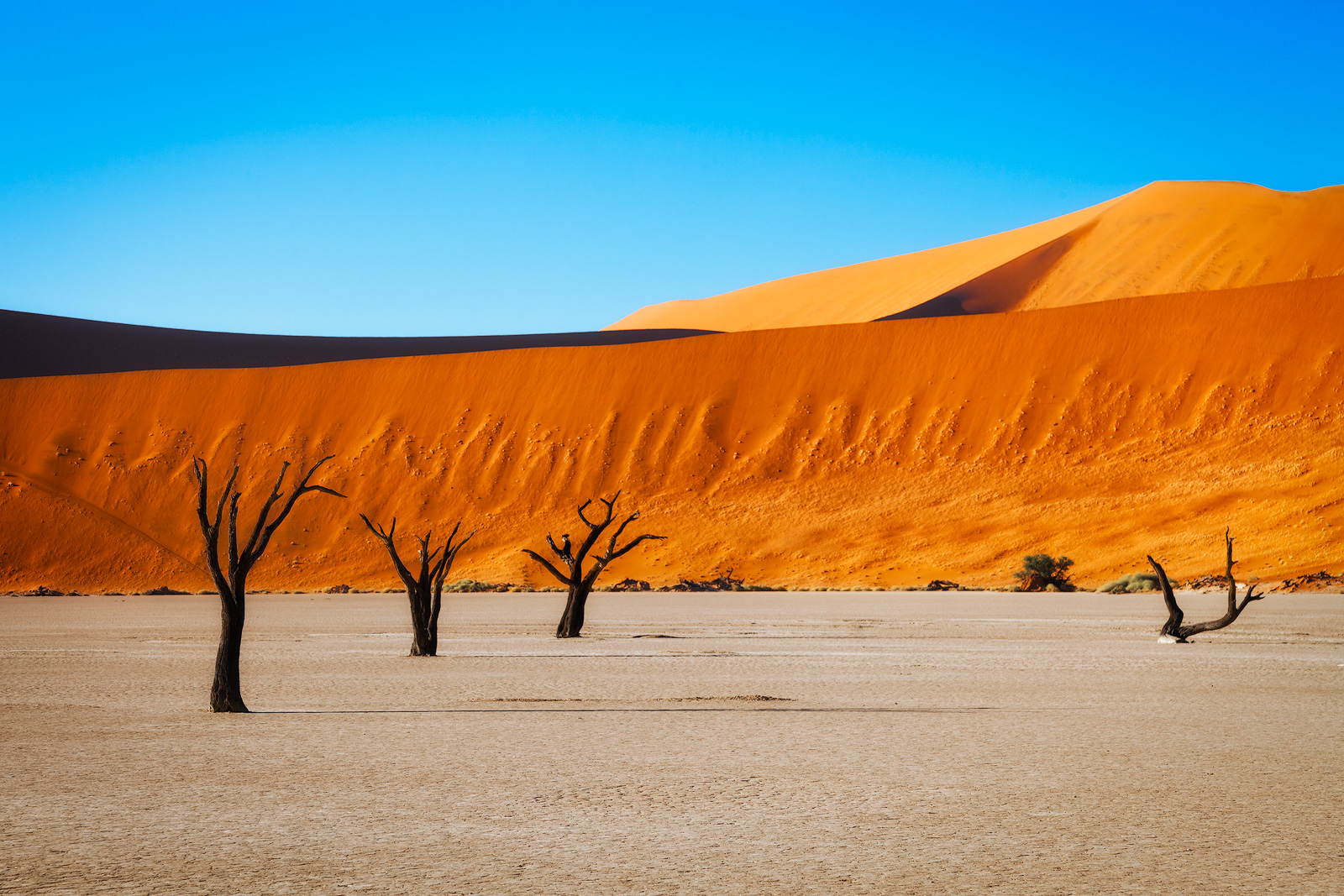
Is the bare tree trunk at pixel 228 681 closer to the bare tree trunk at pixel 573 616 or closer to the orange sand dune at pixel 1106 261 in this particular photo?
the bare tree trunk at pixel 573 616

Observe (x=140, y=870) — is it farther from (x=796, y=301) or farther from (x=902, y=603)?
(x=796, y=301)

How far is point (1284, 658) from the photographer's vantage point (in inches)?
788

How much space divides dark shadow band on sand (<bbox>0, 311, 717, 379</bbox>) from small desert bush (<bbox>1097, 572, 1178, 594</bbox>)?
141ft

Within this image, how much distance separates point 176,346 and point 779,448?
44.1 meters

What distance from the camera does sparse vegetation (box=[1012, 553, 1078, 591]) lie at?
50.0 meters

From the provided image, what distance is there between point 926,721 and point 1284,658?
1017cm

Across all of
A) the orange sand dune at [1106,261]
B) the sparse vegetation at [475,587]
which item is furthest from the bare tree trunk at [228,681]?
the orange sand dune at [1106,261]

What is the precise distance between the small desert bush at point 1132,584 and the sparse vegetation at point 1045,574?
2.56 m

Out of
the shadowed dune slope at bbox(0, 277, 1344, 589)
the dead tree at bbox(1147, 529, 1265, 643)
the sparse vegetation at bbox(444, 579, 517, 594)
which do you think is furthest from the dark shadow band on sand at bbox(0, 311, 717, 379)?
the dead tree at bbox(1147, 529, 1265, 643)

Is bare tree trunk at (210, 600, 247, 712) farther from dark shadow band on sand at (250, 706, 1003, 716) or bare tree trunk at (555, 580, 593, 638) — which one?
bare tree trunk at (555, 580, 593, 638)

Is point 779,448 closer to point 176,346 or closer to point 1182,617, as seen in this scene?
point 176,346

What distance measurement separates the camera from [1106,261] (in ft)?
331

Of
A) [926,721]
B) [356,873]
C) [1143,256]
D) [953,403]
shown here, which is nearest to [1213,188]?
[1143,256]

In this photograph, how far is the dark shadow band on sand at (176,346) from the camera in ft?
281
